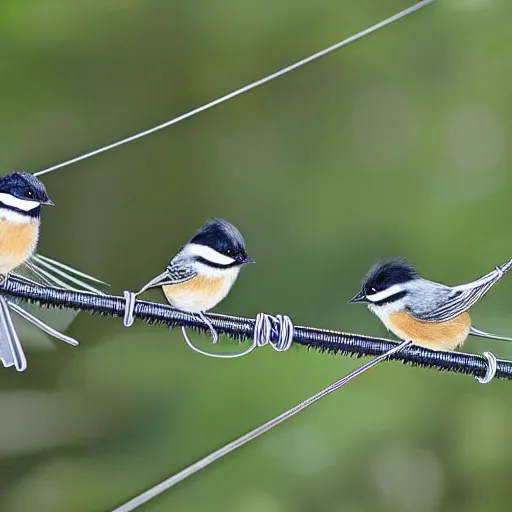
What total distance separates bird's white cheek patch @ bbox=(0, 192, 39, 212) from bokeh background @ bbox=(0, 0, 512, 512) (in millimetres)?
31

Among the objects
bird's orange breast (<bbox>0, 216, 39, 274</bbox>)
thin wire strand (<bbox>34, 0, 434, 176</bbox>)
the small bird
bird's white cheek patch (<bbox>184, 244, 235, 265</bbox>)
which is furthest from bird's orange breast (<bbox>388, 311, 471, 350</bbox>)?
bird's orange breast (<bbox>0, 216, 39, 274</bbox>)

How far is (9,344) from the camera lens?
2.97 feet

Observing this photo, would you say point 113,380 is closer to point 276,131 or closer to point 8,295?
point 8,295

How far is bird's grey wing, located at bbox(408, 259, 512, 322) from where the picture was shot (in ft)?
3.35

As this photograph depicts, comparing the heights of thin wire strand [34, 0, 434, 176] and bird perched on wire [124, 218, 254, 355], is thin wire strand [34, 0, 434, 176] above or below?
above

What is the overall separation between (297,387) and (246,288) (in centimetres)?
17

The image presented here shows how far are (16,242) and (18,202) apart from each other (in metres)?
0.06

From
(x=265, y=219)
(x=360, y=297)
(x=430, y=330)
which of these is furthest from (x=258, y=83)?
(x=430, y=330)

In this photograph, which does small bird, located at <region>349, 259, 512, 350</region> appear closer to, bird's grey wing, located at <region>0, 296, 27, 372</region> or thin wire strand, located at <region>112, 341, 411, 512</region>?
thin wire strand, located at <region>112, 341, 411, 512</region>

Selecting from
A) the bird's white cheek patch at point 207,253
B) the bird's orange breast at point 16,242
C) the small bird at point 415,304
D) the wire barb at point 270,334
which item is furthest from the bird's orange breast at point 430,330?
the bird's orange breast at point 16,242

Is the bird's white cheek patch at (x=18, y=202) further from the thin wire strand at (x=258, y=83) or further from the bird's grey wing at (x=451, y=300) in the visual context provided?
the bird's grey wing at (x=451, y=300)

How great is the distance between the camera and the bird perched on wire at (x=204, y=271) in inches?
37.4

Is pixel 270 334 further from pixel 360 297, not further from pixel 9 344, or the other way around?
pixel 9 344

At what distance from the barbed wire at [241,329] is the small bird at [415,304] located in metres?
0.02
